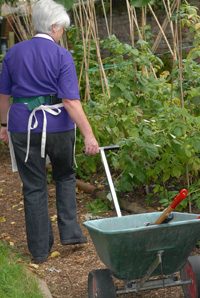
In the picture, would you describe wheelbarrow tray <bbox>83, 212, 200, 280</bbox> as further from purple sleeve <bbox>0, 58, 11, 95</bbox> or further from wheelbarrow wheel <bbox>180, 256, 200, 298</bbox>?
purple sleeve <bbox>0, 58, 11, 95</bbox>

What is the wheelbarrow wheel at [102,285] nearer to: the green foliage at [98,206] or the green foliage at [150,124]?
the green foliage at [150,124]

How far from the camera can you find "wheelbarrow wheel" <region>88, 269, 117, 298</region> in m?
2.72

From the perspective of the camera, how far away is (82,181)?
571cm

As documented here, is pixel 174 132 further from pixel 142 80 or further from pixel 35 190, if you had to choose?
pixel 35 190

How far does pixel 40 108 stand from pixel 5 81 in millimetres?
334

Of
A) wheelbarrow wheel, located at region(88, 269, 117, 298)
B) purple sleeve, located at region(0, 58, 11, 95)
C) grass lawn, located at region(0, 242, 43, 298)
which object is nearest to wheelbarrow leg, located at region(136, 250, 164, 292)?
wheelbarrow wheel, located at region(88, 269, 117, 298)

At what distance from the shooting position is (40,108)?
353cm

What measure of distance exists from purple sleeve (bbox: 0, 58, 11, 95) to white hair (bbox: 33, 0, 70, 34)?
0.35 metres

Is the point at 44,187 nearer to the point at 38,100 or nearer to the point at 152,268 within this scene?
the point at 38,100

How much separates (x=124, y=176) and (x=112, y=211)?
1.53 feet

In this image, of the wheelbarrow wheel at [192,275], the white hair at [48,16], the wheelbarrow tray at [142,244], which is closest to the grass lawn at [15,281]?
the wheelbarrow tray at [142,244]

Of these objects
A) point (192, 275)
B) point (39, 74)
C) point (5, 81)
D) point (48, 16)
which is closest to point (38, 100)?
point (39, 74)

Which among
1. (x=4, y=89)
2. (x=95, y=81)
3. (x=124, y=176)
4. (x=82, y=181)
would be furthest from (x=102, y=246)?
(x=95, y=81)

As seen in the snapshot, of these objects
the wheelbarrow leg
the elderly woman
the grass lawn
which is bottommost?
the grass lawn
